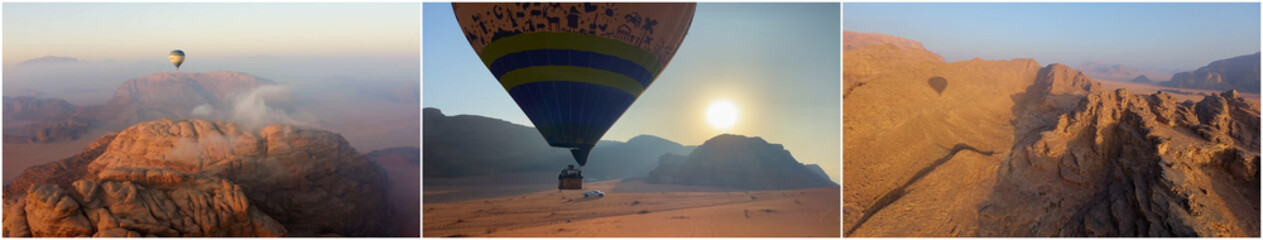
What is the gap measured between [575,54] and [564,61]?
0.61 ft

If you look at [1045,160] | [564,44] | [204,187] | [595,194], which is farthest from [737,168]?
[204,187]

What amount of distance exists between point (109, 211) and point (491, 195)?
21.2 ft

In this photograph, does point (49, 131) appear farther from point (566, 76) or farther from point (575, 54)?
point (575, 54)

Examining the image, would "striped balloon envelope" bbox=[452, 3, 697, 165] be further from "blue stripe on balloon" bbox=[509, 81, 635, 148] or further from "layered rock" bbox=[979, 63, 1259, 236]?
"layered rock" bbox=[979, 63, 1259, 236]

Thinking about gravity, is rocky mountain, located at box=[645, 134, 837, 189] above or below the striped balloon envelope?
below

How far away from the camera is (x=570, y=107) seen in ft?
27.5

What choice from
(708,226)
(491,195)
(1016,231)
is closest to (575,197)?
(491,195)

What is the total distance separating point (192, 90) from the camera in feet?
28.4

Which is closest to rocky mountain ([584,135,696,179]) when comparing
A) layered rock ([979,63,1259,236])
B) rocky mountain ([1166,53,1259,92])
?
layered rock ([979,63,1259,236])

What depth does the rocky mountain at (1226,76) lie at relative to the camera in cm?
871

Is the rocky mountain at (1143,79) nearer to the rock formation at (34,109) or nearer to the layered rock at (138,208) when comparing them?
the layered rock at (138,208)

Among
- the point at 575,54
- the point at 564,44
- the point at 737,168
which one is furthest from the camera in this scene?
the point at 737,168

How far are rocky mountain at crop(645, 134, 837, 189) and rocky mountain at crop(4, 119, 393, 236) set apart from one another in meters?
7.31

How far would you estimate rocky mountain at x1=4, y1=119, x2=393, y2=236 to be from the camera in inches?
274
